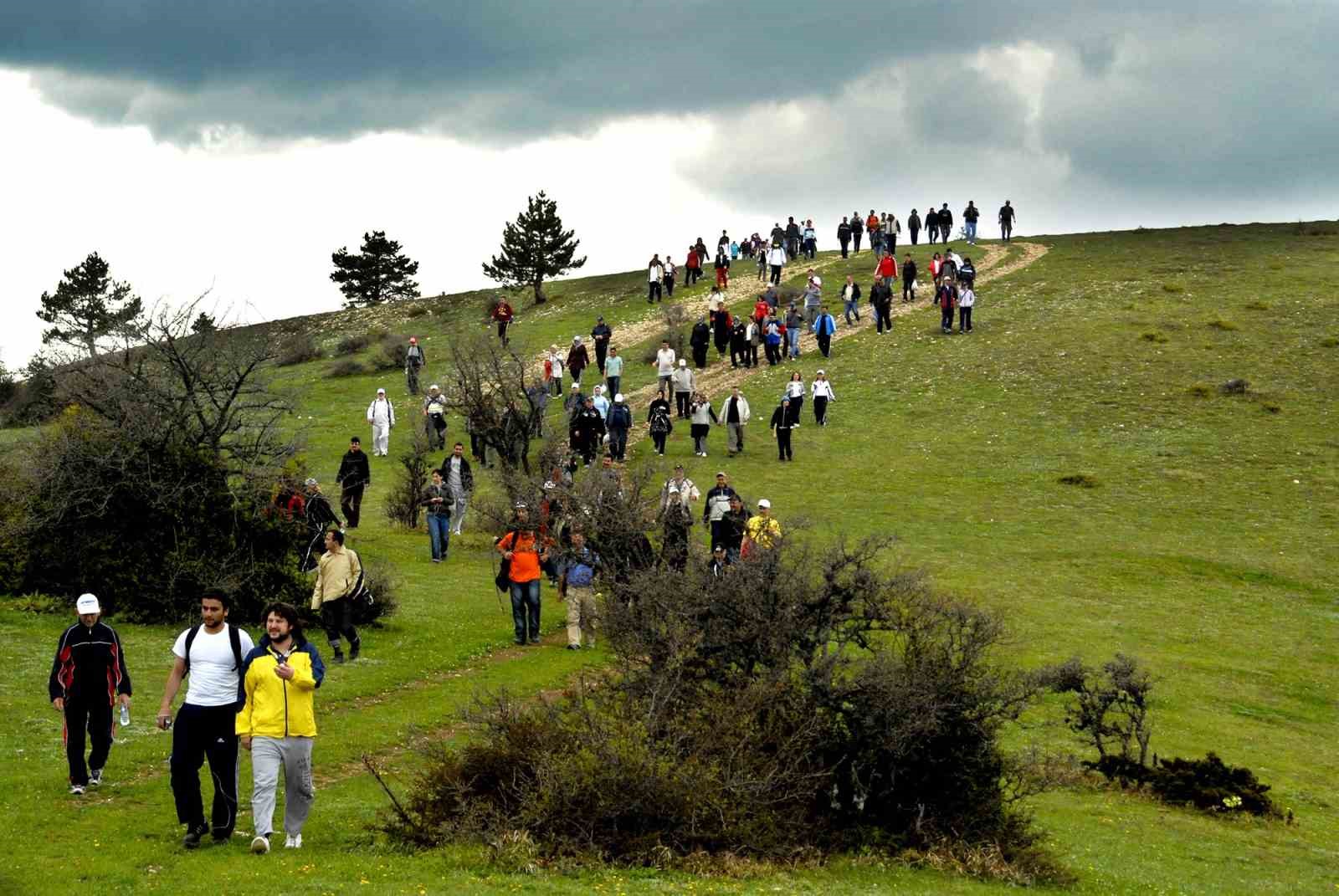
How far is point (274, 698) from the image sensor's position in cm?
1045

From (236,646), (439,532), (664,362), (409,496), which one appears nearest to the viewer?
(236,646)

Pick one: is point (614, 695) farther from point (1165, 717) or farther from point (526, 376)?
point (526, 376)

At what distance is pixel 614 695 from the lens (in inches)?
493

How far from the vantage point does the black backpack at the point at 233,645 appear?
10.8 m

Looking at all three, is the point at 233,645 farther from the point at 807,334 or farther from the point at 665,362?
the point at 807,334

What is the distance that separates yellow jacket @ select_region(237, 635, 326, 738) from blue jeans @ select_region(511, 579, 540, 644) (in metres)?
8.91

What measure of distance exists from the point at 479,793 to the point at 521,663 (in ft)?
23.0

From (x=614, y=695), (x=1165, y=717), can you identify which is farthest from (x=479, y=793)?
(x=1165, y=717)

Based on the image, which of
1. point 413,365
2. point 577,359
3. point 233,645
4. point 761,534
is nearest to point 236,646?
point 233,645

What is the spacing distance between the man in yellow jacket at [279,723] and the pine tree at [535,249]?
58.2m

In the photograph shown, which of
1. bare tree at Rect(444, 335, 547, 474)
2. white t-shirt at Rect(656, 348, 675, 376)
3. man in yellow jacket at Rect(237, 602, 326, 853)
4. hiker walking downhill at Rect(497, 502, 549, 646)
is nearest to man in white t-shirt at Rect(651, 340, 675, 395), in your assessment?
white t-shirt at Rect(656, 348, 675, 376)

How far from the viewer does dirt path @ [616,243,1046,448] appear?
41656 mm

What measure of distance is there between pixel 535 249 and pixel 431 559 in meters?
44.0

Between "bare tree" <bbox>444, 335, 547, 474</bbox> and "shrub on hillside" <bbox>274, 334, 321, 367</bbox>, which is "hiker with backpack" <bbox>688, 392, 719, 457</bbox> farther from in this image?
"shrub on hillside" <bbox>274, 334, 321, 367</bbox>
